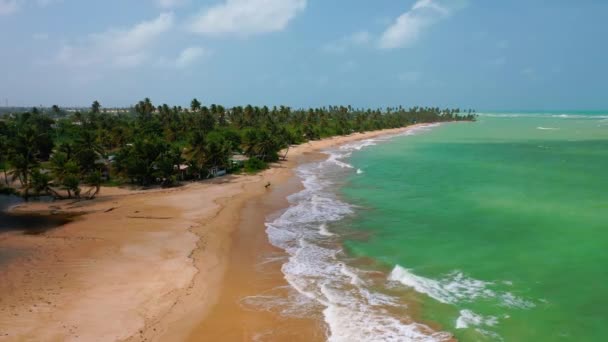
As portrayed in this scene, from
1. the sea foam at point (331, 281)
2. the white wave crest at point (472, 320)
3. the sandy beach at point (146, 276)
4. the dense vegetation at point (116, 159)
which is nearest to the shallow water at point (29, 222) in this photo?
the sandy beach at point (146, 276)

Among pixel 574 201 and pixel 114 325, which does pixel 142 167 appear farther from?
pixel 574 201

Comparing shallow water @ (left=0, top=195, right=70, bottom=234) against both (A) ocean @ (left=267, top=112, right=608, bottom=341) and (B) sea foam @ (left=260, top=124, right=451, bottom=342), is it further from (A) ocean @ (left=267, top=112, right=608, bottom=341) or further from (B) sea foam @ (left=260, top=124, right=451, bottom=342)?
(A) ocean @ (left=267, top=112, right=608, bottom=341)

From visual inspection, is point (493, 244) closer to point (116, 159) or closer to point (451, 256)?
point (451, 256)

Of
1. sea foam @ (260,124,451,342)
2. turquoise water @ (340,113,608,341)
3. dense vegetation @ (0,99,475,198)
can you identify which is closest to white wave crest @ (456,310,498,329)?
turquoise water @ (340,113,608,341)

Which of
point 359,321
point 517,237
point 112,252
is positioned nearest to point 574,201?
point 517,237

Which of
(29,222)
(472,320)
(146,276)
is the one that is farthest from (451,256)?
(29,222)

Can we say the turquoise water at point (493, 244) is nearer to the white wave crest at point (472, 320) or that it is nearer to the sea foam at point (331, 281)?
the white wave crest at point (472, 320)
